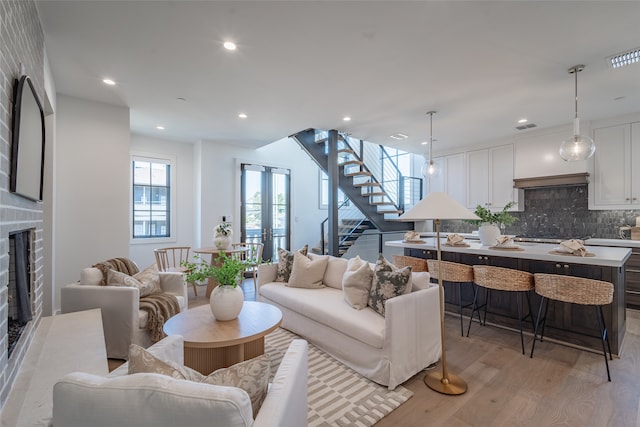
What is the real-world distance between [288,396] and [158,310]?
2156mm

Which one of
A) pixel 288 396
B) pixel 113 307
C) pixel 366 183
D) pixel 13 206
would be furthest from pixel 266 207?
pixel 288 396

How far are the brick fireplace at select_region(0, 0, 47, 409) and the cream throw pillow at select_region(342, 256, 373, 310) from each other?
7.31ft

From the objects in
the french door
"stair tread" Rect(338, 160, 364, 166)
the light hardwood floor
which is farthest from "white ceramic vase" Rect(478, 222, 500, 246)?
the french door

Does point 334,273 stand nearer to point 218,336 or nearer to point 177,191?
point 218,336

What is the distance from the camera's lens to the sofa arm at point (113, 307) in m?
2.62

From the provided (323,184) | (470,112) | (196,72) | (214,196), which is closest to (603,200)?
(470,112)

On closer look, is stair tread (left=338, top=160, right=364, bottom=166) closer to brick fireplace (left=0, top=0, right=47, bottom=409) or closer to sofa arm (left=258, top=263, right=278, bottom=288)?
sofa arm (left=258, top=263, right=278, bottom=288)

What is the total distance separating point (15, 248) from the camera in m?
1.72

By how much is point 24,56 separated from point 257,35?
1.53 m

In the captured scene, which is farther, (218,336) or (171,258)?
(171,258)

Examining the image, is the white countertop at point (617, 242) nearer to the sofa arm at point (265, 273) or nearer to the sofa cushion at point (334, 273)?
the sofa cushion at point (334, 273)

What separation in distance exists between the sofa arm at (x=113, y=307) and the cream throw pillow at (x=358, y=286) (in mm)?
1886

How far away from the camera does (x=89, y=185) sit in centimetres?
386

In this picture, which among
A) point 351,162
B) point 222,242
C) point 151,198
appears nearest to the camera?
point 222,242
